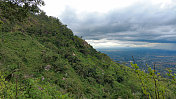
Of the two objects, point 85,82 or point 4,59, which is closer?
point 4,59

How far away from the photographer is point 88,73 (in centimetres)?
1552

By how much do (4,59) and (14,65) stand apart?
1268mm

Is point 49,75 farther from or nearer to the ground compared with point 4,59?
nearer to the ground

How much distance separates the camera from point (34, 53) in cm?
1281

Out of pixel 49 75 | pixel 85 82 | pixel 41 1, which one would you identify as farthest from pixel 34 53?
pixel 41 1

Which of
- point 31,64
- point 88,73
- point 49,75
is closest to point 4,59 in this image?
point 31,64

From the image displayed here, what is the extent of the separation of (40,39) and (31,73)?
36.7 feet

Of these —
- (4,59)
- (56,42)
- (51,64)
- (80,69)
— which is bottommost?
(80,69)

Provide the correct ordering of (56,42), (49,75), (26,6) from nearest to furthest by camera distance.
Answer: (26,6) < (49,75) < (56,42)

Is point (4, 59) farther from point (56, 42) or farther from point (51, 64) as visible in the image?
point (56, 42)

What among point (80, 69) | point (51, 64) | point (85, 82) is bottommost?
point (85, 82)

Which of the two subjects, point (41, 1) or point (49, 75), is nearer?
point (41, 1)

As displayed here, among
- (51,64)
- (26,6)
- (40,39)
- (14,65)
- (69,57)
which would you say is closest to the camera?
(26,6)

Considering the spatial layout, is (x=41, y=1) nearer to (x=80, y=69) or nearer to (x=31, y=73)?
(x=31, y=73)
